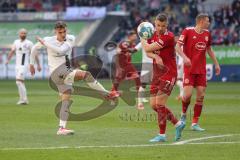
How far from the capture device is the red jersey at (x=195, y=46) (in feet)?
53.9

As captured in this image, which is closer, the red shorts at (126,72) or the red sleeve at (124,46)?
the red sleeve at (124,46)

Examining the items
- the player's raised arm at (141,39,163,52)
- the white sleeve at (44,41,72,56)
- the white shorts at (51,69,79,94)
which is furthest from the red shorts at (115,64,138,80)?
the player's raised arm at (141,39,163,52)

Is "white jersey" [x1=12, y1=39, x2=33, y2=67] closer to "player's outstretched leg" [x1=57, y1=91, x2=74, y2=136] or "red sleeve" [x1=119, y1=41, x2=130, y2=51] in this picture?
"red sleeve" [x1=119, y1=41, x2=130, y2=51]

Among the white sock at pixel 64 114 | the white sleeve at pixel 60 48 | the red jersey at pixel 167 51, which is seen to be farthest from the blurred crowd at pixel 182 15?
the red jersey at pixel 167 51

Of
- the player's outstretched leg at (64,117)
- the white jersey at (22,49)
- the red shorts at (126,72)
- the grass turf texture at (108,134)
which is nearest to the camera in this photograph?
the grass turf texture at (108,134)

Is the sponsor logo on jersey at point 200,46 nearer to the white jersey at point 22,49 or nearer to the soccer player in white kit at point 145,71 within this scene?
the soccer player in white kit at point 145,71

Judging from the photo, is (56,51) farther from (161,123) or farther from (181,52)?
(161,123)

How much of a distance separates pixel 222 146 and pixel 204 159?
5.79 feet

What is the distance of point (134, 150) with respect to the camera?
1266cm

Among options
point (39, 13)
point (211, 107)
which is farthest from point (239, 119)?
point (39, 13)

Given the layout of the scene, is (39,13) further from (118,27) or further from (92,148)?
(92,148)

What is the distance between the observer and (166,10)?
51.1 m

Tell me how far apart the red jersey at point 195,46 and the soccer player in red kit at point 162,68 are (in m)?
2.14

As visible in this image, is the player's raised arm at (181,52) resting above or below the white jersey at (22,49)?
above
